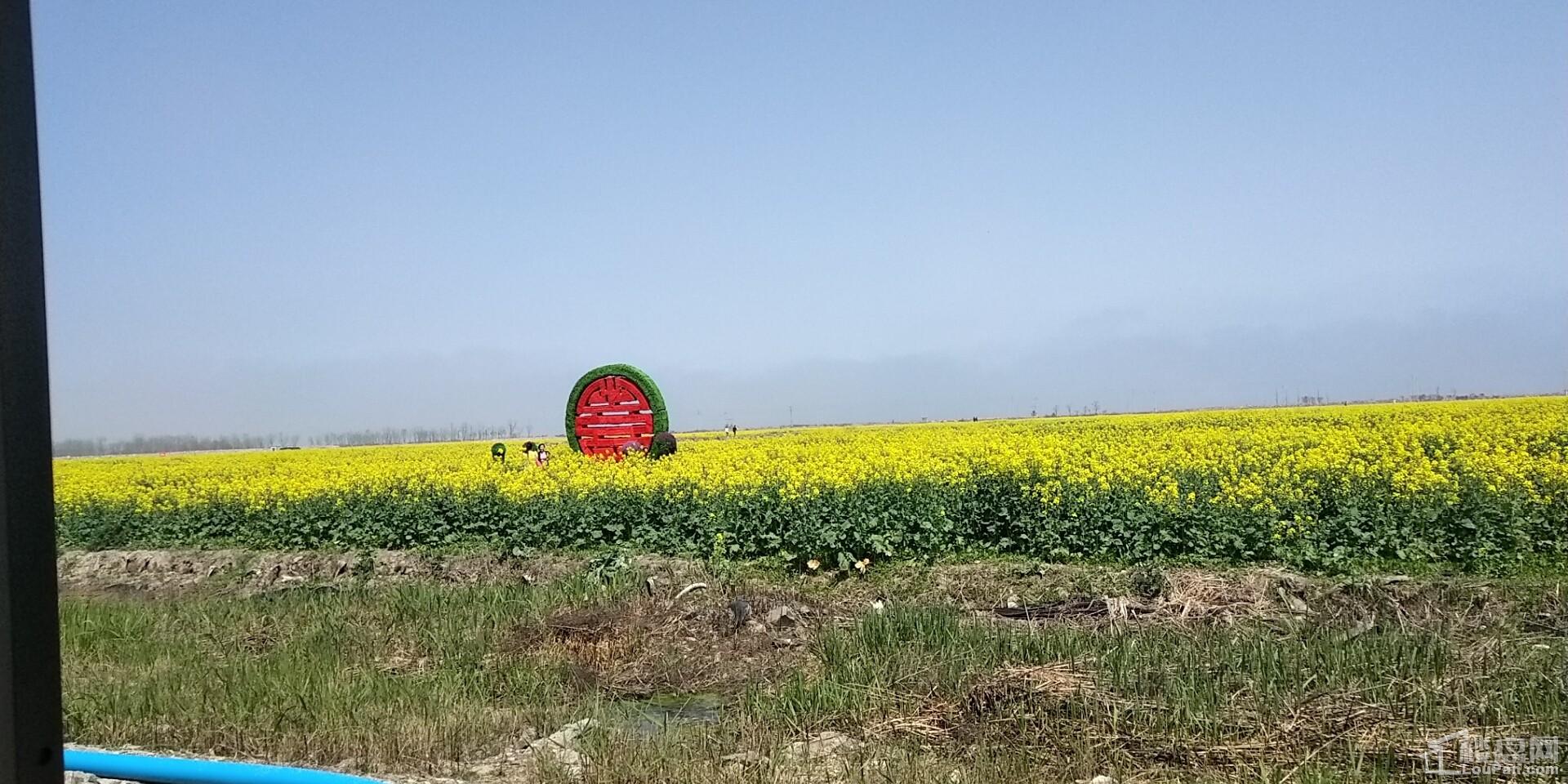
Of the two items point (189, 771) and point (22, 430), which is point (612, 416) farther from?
point (22, 430)

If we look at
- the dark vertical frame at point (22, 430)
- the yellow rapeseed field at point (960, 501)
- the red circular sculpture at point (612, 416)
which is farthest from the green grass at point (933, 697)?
the red circular sculpture at point (612, 416)

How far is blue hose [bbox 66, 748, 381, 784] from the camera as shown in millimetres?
2986

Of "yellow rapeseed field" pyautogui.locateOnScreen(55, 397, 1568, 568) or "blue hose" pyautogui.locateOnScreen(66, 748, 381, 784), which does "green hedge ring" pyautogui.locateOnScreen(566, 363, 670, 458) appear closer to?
"yellow rapeseed field" pyautogui.locateOnScreen(55, 397, 1568, 568)

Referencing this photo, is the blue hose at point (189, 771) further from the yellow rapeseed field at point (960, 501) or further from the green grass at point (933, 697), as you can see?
the yellow rapeseed field at point (960, 501)

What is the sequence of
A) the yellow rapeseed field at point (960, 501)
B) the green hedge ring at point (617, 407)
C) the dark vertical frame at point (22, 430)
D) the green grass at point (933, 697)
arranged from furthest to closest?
the green hedge ring at point (617, 407) → the yellow rapeseed field at point (960, 501) → the green grass at point (933, 697) → the dark vertical frame at point (22, 430)

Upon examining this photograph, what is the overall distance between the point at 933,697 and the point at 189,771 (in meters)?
3.16

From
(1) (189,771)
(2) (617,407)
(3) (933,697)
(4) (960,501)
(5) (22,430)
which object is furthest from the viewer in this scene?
(2) (617,407)

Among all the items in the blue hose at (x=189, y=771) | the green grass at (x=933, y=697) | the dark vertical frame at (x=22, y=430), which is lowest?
the green grass at (x=933, y=697)

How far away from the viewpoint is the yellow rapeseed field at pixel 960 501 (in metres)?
8.82

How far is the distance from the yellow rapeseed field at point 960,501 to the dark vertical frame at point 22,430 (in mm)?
8415

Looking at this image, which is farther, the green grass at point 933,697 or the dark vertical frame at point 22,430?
the green grass at point 933,697

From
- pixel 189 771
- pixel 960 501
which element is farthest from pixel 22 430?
pixel 960 501

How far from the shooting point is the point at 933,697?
4.73m

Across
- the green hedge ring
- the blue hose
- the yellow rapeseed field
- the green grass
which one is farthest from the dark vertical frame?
the green hedge ring
